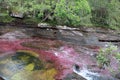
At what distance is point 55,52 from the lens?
23.8 m

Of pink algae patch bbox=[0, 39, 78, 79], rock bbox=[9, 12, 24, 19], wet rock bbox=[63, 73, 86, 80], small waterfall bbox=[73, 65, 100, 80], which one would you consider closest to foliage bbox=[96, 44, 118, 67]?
small waterfall bbox=[73, 65, 100, 80]

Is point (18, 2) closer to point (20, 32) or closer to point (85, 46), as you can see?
point (20, 32)

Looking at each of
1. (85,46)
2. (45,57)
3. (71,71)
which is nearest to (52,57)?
(45,57)

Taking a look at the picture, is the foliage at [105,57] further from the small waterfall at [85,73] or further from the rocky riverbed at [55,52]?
the small waterfall at [85,73]

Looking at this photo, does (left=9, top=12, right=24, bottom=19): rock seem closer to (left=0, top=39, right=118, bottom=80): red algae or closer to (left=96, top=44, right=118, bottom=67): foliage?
(left=0, top=39, right=118, bottom=80): red algae

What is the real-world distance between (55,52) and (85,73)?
174 inches

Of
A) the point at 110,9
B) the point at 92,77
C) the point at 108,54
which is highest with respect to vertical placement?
the point at 110,9

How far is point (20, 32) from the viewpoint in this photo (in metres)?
28.9

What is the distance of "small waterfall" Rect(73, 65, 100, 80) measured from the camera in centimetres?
1984

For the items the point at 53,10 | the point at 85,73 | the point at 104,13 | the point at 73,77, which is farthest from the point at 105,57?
the point at 104,13

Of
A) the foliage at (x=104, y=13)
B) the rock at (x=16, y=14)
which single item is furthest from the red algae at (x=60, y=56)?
the foliage at (x=104, y=13)

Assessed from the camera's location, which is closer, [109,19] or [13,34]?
[13,34]

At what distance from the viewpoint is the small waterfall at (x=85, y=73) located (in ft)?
65.1

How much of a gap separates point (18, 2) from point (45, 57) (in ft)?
42.6
